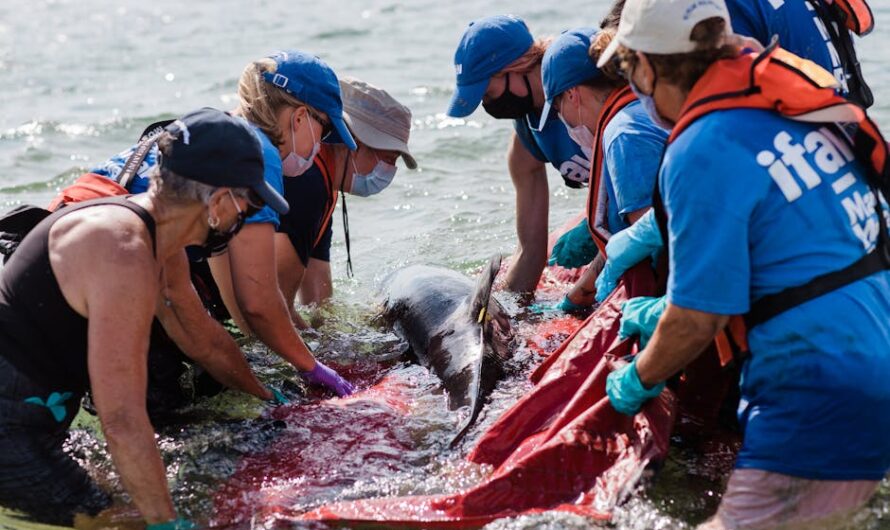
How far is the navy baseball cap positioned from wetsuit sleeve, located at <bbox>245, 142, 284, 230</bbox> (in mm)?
776

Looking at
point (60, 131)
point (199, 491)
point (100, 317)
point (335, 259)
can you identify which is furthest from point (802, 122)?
point (60, 131)

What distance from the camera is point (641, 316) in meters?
4.19

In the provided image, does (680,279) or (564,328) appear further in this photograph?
(564,328)

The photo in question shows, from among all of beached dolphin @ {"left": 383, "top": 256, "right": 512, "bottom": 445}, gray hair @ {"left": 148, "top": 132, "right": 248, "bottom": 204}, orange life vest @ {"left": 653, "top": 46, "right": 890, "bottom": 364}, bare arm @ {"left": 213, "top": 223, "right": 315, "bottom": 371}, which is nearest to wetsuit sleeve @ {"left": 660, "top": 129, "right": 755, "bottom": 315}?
orange life vest @ {"left": 653, "top": 46, "right": 890, "bottom": 364}

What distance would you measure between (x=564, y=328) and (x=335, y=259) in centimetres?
318

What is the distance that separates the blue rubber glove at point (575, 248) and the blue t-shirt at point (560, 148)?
287 millimetres

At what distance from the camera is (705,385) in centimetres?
444

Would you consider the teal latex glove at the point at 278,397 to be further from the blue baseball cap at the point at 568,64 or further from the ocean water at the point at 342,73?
the blue baseball cap at the point at 568,64

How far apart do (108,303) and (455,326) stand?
2362mm

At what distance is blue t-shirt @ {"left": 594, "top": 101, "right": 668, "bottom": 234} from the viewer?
14.9ft

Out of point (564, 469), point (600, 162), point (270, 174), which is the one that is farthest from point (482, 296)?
point (564, 469)

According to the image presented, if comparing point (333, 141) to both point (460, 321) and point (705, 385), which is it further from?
point (705, 385)

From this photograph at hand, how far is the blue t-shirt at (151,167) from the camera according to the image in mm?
4717

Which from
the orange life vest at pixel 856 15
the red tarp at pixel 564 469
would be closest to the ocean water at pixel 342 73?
the red tarp at pixel 564 469
